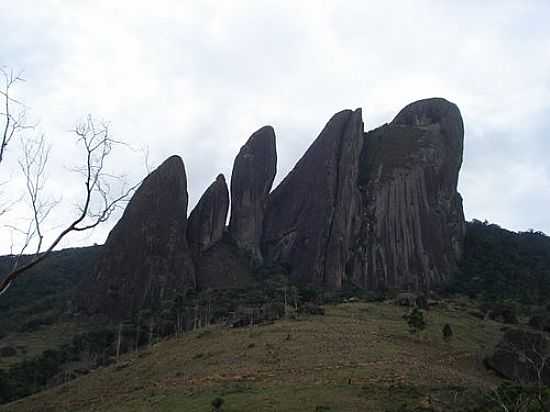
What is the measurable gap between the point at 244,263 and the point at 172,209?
479 inches

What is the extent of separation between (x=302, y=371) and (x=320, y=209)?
56877mm

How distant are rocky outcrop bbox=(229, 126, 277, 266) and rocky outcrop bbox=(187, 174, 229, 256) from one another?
7.19 ft

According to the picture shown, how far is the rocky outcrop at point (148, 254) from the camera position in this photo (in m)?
78.4

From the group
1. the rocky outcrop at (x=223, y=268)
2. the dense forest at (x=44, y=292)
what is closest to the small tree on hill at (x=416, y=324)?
the rocky outcrop at (x=223, y=268)

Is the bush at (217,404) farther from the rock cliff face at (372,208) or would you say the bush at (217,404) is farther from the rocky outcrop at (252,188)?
the rocky outcrop at (252,188)

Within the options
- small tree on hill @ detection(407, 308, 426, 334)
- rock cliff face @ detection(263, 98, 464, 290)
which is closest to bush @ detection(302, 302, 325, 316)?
small tree on hill @ detection(407, 308, 426, 334)

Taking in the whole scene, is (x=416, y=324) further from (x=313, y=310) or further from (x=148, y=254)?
(x=148, y=254)

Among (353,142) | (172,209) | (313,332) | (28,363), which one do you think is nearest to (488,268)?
(353,142)

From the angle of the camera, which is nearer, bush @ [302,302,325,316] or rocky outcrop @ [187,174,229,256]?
bush @ [302,302,325,316]

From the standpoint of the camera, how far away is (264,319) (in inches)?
2078

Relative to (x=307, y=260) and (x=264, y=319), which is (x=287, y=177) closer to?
(x=307, y=260)

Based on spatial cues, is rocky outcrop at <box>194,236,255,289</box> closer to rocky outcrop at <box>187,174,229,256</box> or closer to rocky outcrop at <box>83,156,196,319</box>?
rocky outcrop at <box>187,174,229,256</box>

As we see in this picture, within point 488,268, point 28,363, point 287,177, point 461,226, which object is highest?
point 287,177

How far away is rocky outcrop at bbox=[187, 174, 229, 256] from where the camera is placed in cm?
8925
